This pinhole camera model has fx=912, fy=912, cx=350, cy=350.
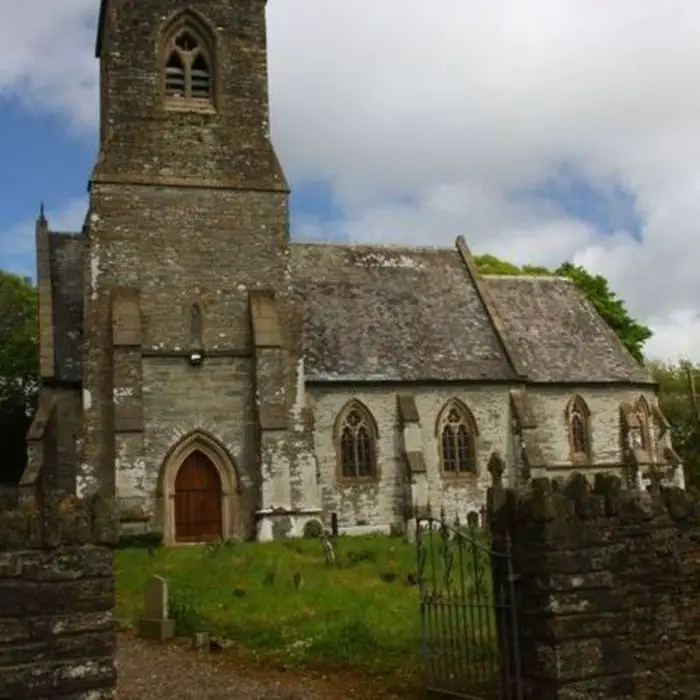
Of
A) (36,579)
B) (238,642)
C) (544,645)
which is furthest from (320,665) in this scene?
(36,579)

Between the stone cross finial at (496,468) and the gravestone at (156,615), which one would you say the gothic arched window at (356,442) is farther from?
the gravestone at (156,615)

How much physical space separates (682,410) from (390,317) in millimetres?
28618

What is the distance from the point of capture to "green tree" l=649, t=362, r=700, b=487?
45281mm

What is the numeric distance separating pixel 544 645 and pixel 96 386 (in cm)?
1949

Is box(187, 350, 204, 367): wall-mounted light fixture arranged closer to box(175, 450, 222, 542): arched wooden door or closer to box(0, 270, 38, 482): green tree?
box(175, 450, 222, 542): arched wooden door

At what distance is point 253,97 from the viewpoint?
2877 cm

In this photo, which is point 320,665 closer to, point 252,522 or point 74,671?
point 74,671

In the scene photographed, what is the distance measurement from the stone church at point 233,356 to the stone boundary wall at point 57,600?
57.3ft

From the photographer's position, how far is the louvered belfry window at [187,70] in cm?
2838

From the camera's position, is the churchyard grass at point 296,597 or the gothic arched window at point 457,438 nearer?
the churchyard grass at point 296,597

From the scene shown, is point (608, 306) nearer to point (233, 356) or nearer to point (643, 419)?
point (643, 419)

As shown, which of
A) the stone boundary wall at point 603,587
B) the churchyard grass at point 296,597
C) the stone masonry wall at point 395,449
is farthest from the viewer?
the stone masonry wall at point 395,449

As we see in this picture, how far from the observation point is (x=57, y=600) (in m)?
7.22

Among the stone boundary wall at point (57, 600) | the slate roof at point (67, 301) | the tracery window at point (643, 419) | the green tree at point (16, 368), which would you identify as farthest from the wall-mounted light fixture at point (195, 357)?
the stone boundary wall at point (57, 600)
